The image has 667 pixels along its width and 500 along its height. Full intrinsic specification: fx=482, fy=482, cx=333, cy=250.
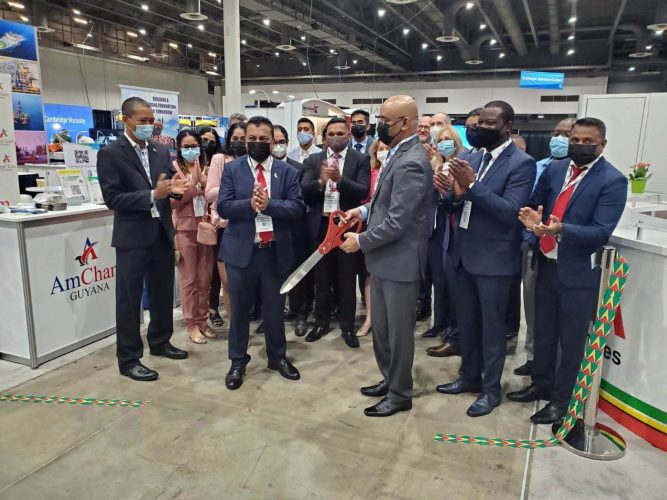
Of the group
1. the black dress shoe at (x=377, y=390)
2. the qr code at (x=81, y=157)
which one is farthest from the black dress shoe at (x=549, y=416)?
the qr code at (x=81, y=157)

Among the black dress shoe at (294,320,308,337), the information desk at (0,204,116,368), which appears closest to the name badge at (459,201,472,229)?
the black dress shoe at (294,320,308,337)

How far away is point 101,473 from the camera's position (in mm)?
2221

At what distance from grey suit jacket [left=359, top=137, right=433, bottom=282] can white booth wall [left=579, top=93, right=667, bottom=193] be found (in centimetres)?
400

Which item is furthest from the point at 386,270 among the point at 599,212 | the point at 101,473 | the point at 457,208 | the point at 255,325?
the point at 255,325

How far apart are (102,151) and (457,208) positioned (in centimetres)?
214

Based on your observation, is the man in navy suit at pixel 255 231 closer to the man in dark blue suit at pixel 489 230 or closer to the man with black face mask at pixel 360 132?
the man in dark blue suit at pixel 489 230

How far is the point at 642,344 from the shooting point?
2.64m

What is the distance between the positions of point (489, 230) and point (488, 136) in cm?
51

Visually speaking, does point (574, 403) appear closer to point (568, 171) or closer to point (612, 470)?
point (612, 470)

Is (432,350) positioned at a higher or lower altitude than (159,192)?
lower

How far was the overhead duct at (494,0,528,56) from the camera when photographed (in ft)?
31.3

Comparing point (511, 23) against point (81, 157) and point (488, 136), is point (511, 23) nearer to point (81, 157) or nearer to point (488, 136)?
point (81, 157)

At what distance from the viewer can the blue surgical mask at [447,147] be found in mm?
3615

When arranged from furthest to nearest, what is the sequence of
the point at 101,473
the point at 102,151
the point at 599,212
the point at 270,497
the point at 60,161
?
1. the point at 60,161
2. the point at 102,151
3. the point at 599,212
4. the point at 101,473
5. the point at 270,497
